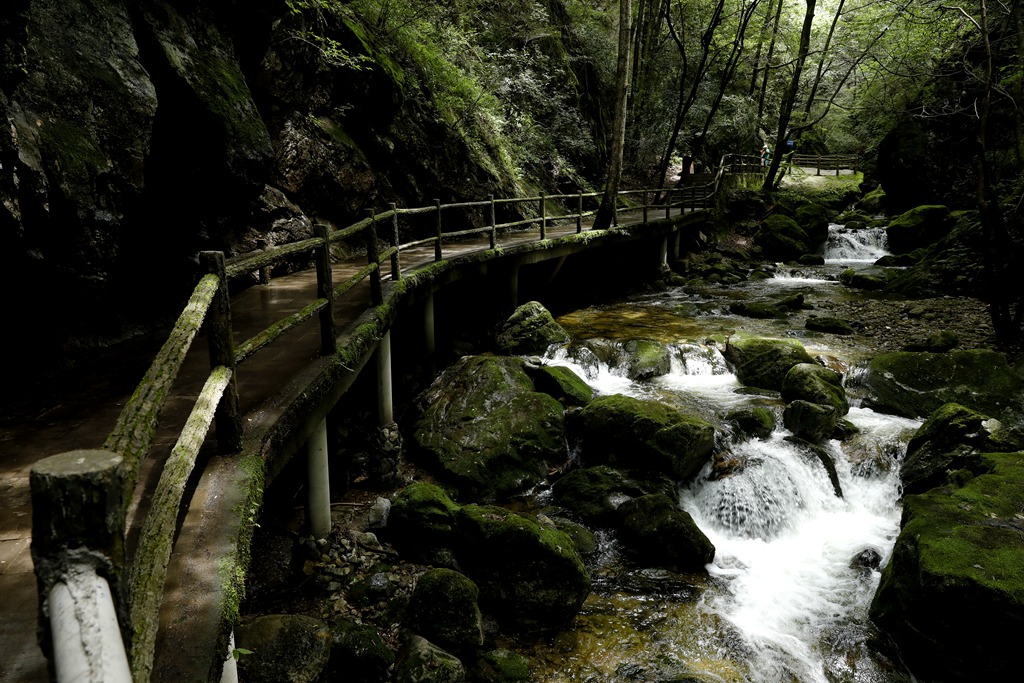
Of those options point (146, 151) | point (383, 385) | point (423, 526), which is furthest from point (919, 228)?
point (146, 151)

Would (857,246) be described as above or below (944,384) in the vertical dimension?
above

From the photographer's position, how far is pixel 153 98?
5602 mm

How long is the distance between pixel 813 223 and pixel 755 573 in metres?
20.7

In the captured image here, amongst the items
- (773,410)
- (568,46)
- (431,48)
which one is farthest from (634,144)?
(773,410)

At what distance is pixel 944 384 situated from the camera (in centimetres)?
869

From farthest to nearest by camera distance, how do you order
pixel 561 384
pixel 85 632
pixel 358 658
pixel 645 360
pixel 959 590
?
pixel 645 360
pixel 561 384
pixel 959 590
pixel 358 658
pixel 85 632

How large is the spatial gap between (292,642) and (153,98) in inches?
191

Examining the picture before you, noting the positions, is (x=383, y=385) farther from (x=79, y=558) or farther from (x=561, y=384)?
(x=79, y=558)

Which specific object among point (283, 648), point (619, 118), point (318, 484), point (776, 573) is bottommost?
point (776, 573)

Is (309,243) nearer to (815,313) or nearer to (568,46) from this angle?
(815,313)

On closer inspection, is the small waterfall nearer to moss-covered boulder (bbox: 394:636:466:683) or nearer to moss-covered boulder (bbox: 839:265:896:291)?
moss-covered boulder (bbox: 839:265:896:291)

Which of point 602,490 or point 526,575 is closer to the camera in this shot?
point 526,575

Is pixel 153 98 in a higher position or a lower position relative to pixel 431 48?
lower

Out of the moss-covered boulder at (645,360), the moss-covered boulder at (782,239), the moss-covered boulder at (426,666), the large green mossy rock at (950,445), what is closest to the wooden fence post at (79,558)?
the moss-covered boulder at (426,666)
